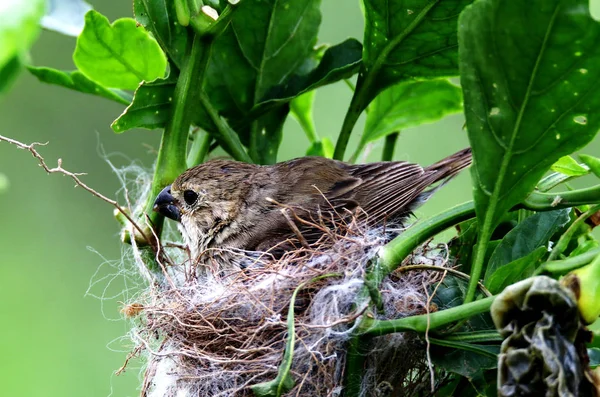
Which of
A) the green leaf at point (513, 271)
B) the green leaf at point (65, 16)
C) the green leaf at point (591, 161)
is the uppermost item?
the green leaf at point (65, 16)

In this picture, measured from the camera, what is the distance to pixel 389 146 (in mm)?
3039

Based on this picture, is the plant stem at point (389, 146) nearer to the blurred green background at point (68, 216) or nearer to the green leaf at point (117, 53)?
the green leaf at point (117, 53)

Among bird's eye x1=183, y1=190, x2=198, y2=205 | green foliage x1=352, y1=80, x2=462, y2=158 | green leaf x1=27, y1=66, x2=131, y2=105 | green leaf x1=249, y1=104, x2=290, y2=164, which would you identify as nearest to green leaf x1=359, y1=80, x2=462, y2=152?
green foliage x1=352, y1=80, x2=462, y2=158

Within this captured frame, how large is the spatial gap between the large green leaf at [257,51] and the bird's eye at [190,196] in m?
0.54

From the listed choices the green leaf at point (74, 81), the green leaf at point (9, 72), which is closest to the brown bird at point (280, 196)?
the green leaf at point (74, 81)

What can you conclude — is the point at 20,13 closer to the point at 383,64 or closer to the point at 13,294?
the point at 383,64

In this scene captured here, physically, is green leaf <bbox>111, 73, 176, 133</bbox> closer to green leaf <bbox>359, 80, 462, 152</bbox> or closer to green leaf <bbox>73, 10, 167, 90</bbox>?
green leaf <bbox>73, 10, 167, 90</bbox>

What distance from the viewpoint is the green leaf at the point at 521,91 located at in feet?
5.09

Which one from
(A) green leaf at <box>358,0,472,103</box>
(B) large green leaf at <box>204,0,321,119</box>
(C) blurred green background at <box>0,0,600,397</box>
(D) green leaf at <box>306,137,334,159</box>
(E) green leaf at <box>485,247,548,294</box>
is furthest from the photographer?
(C) blurred green background at <box>0,0,600,397</box>

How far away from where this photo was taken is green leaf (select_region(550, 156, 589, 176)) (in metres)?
2.15

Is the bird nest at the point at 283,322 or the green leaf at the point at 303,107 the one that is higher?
the green leaf at the point at 303,107

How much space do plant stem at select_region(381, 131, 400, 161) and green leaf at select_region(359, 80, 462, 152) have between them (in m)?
0.04

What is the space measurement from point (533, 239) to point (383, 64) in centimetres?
85

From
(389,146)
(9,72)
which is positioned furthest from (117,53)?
(9,72)
